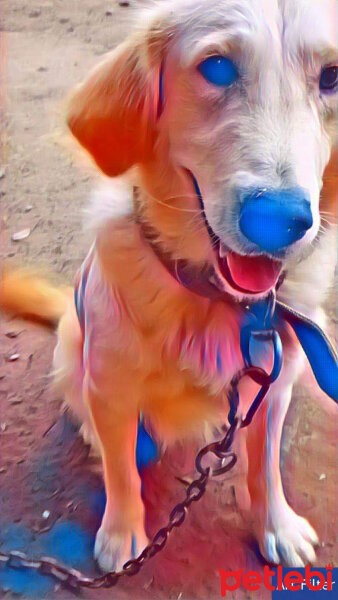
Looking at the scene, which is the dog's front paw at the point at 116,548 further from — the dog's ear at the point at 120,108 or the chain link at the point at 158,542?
the dog's ear at the point at 120,108

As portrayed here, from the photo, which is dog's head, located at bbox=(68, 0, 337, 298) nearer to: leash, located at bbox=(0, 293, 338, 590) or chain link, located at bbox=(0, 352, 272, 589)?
leash, located at bbox=(0, 293, 338, 590)

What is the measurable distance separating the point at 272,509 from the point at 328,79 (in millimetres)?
765

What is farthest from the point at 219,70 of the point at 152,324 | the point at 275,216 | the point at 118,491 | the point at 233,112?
the point at 118,491

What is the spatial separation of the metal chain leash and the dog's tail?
44 cm

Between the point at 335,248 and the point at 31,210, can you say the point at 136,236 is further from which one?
the point at 31,210

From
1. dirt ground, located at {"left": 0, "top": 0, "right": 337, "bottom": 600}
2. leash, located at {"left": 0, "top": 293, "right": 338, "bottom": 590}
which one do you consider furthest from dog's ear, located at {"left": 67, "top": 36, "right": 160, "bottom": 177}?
leash, located at {"left": 0, "top": 293, "right": 338, "bottom": 590}

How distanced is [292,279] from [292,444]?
455 mm

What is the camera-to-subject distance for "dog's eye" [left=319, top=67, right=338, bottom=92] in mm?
765

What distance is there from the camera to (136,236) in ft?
3.04

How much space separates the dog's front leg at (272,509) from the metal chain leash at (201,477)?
83mm

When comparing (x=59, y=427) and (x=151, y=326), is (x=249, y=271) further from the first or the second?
(x=59, y=427)

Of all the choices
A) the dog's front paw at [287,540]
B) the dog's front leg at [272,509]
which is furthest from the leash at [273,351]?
the dog's front paw at [287,540]

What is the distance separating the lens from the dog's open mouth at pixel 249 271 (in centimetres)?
83

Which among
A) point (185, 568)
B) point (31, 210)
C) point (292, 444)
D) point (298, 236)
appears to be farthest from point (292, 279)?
point (31, 210)
